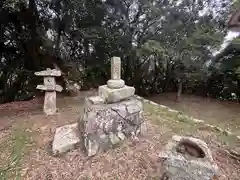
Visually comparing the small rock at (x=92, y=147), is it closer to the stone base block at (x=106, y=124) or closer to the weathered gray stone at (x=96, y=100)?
the stone base block at (x=106, y=124)

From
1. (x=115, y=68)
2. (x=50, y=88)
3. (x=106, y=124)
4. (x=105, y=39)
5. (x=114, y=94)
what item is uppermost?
(x=105, y=39)

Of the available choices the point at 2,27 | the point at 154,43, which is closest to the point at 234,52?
the point at 154,43

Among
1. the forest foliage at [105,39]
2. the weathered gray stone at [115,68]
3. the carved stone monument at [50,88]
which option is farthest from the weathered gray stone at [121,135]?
the forest foliage at [105,39]

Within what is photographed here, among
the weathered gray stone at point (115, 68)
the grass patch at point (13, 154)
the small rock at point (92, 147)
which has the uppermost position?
the weathered gray stone at point (115, 68)

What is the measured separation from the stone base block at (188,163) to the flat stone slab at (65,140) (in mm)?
1327

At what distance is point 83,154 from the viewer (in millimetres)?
2840

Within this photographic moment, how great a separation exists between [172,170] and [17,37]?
5684 millimetres

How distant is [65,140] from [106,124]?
2.15 feet

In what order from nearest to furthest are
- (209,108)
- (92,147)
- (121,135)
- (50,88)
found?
1. (92,147)
2. (121,135)
3. (50,88)
4. (209,108)

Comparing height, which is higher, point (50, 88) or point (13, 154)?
point (50, 88)

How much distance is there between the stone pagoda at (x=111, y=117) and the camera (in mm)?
2859

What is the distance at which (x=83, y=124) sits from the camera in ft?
9.93

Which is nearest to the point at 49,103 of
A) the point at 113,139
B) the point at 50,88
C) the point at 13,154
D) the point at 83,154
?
the point at 50,88

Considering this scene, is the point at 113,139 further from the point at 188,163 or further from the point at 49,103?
the point at 49,103
